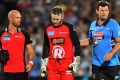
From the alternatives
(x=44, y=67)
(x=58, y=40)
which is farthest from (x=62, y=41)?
(x=44, y=67)

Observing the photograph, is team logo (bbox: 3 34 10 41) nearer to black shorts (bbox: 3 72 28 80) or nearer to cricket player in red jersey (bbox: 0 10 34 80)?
cricket player in red jersey (bbox: 0 10 34 80)

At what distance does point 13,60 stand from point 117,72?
6.53 ft

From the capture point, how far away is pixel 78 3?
15562 millimetres

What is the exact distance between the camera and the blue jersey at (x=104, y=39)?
346 inches

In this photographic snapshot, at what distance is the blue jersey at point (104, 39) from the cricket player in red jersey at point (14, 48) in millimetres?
1289

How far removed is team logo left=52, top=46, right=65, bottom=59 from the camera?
29.3 ft

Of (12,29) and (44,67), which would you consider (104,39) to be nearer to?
(44,67)

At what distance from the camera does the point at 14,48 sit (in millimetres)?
9047

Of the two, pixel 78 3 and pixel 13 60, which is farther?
pixel 78 3

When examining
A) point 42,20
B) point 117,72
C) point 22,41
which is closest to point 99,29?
point 117,72

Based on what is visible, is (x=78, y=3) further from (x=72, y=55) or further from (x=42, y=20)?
(x=72, y=55)

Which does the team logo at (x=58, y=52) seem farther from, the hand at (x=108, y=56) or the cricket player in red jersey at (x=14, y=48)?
the hand at (x=108, y=56)

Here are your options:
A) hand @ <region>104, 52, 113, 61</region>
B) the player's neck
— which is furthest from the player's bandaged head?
hand @ <region>104, 52, 113, 61</region>

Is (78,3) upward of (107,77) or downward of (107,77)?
upward
